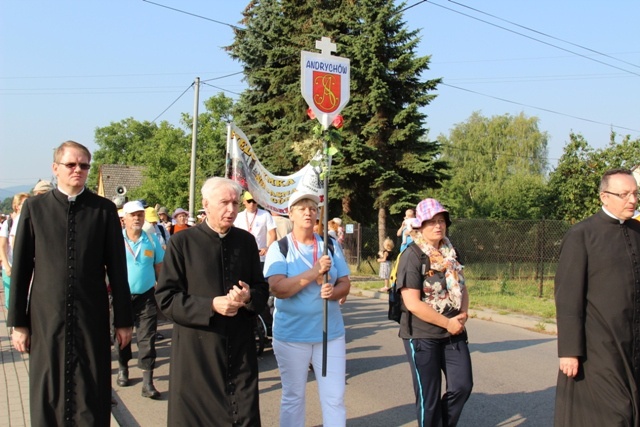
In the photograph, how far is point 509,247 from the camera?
1858 centimetres

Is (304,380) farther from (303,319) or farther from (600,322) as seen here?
(600,322)

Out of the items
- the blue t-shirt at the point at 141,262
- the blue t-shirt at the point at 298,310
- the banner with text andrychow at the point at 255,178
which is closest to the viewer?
the blue t-shirt at the point at 298,310

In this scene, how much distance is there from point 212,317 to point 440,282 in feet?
6.10

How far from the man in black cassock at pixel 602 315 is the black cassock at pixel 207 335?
6.59 feet

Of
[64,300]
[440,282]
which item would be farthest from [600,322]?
[64,300]

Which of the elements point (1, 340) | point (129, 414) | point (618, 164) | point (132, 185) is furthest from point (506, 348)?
point (132, 185)

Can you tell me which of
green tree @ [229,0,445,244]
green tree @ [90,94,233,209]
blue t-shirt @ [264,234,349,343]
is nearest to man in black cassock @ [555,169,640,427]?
blue t-shirt @ [264,234,349,343]

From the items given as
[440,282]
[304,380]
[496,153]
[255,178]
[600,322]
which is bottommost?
[304,380]

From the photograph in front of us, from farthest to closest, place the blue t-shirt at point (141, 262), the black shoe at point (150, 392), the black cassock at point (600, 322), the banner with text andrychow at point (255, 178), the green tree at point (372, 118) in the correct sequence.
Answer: the green tree at point (372, 118), the banner with text andrychow at point (255, 178), the blue t-shirt at point (141, 262), the black shoe at point (150, 392), the black cassock at point (600, 322)

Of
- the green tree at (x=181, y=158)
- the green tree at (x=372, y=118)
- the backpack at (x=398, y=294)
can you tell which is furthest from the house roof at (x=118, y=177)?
the backpack at (x=398, y=294)

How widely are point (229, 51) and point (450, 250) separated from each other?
28.6 m

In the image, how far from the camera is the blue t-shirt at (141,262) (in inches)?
279

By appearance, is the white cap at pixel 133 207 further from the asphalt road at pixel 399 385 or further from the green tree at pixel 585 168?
the green tree at pixel 585 168

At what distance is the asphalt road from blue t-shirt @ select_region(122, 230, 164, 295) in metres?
1.19
